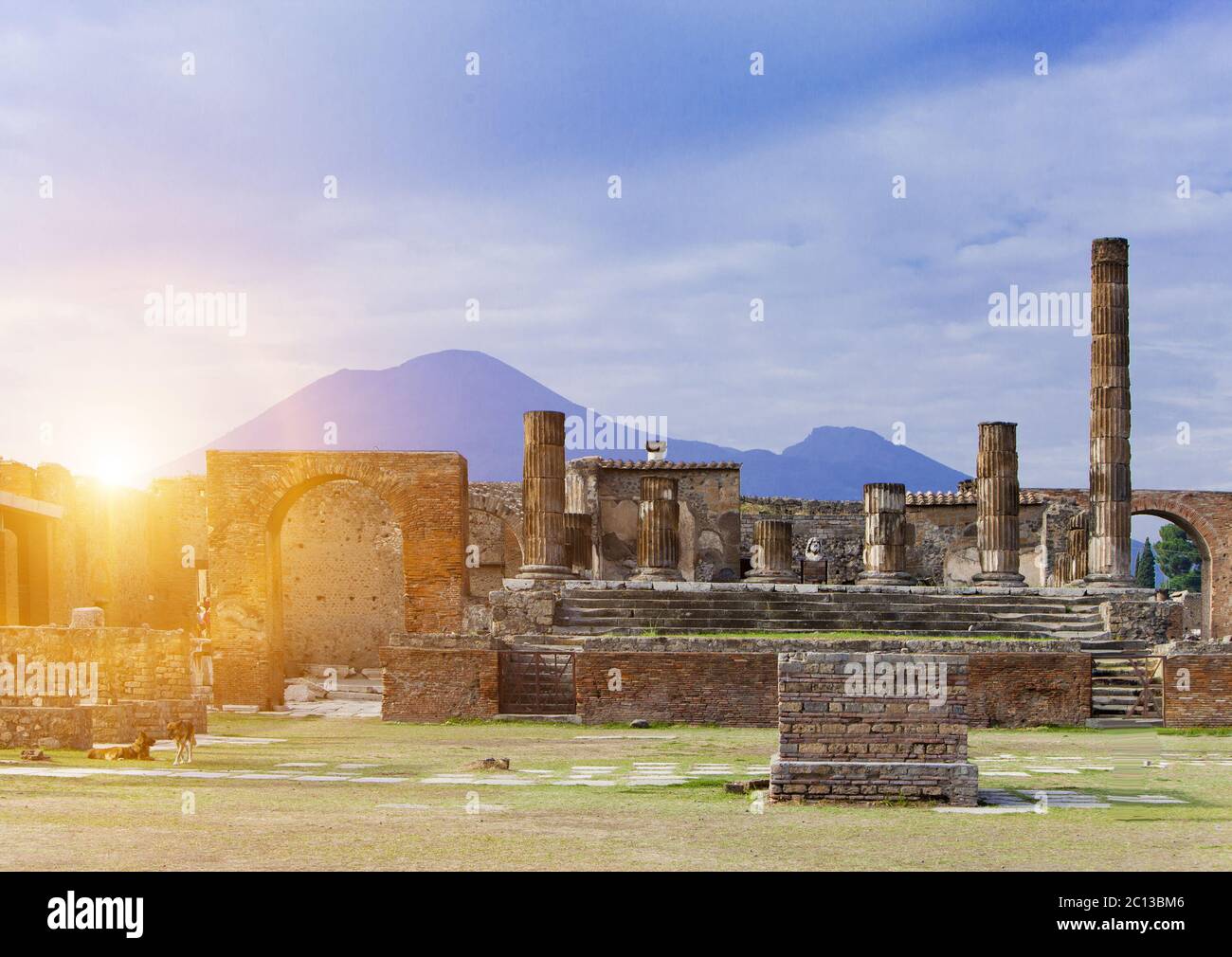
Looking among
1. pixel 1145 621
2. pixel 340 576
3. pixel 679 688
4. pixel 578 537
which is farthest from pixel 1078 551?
pixel 340 576

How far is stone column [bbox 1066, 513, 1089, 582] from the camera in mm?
28750

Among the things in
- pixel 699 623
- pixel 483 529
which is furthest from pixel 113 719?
pixel 483 529

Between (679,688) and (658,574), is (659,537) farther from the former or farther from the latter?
(679,688)

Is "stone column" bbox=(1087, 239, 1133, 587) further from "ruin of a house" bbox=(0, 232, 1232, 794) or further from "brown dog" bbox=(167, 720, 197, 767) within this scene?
"brown dog" bbox=(167, 720, 197, 767)

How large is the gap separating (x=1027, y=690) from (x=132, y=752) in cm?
1049

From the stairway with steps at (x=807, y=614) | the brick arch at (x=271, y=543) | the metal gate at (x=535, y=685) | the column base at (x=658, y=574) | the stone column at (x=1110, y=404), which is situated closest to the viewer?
the metal gate at (x=535, y=685)

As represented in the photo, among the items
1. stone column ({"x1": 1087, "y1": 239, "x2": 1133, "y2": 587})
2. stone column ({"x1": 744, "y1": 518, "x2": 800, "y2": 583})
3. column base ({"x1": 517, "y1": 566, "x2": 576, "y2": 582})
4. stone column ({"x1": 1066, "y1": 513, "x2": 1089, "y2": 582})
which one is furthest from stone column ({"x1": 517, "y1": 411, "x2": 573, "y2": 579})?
stone column ({"x1": 1066, "y1": 513, "x2": 1089, "y2": 582})

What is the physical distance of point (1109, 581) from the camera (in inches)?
1012

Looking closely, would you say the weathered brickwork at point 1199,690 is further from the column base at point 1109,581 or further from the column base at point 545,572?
the column base at point 545,572

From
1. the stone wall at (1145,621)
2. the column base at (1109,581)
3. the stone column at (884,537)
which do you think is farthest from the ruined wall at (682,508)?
the stone wall at (1145,621)

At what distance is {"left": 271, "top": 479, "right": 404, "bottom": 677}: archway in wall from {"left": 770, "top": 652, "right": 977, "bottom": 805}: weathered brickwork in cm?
2013

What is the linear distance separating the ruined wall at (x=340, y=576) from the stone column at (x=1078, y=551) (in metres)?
13.1

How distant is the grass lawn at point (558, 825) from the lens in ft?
25.5
